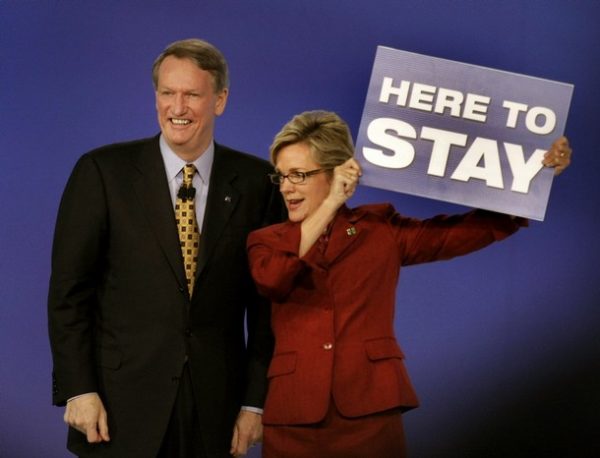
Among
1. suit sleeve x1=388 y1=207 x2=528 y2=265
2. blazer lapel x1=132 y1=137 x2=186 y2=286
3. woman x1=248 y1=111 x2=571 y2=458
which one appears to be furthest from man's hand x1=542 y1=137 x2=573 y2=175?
blazer lapel x1=132 y1=137 x2=186 y2=286

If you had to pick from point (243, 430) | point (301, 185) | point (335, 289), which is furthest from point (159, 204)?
point (243, 430)

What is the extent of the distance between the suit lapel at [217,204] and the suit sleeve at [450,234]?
43 centimetres

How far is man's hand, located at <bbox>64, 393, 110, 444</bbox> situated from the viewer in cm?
244

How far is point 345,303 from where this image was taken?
2326mm

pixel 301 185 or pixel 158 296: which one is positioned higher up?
pixel 301 185

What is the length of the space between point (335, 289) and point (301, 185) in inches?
10.1

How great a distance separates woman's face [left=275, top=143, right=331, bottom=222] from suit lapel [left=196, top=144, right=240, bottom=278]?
23cm

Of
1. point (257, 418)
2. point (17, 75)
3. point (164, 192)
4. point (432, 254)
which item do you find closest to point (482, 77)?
point (432, 254)

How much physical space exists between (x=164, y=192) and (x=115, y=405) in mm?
538

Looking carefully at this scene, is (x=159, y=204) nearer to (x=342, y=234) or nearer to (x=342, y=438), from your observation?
(x=342, y=234)

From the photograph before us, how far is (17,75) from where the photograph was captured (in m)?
3.34

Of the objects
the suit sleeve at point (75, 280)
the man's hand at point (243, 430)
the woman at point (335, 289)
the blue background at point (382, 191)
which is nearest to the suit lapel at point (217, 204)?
the woman at point (335, 289)

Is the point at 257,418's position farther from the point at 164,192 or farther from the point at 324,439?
the point at 164,192

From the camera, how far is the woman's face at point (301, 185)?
238cm
